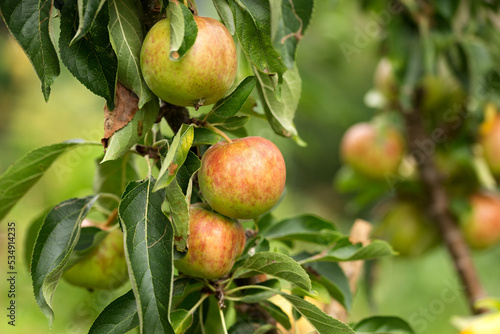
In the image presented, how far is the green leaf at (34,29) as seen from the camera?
433mm

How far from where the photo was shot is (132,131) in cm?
45

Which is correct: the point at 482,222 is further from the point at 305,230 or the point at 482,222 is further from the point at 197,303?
the point at 197,303

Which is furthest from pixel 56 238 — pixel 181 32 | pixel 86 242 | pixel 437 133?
pixel 437 133

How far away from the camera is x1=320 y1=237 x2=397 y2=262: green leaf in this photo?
0.56m

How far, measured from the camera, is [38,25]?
0.44 metres

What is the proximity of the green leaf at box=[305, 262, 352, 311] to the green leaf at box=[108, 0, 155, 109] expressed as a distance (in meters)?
0.29

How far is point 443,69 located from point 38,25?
3.28 ft

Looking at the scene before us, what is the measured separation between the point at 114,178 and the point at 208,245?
0.82 feet

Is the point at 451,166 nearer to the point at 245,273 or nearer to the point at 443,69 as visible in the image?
the point at 443,69

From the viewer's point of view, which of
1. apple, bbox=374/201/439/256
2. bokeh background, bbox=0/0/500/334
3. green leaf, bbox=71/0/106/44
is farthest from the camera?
bokeh background, bbox=0/0/500/334

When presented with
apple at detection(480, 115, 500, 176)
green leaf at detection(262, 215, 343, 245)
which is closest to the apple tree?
apple at detection(480, 115, 500, 176)

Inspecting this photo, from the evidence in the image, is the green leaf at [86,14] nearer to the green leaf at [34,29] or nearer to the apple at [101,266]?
the green leaf at [34,29]

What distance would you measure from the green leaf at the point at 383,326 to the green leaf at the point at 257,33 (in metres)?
0.32

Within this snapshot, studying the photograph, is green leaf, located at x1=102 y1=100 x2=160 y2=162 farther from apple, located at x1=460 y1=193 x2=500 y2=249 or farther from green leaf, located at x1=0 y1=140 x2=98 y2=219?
apple, located at x1=460 y1=193 x2=500 y2=249
